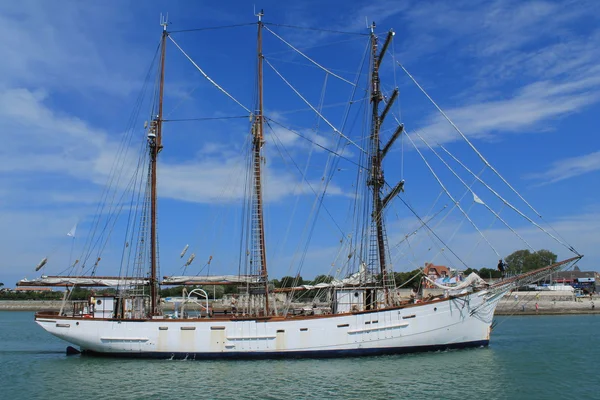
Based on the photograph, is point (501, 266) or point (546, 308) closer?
point (501, 266)

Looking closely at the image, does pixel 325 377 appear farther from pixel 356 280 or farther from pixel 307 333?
pixel 356 280

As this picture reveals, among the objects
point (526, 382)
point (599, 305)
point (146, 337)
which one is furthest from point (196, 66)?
point (599, 305)

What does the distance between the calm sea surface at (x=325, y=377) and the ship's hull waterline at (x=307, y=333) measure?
104 cm

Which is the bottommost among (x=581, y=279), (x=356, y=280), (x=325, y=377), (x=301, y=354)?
(x=325, y=377)

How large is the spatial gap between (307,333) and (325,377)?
21.8ft

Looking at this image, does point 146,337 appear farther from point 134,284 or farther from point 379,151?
point 379,151

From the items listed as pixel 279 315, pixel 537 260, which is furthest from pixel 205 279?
pixel 537 260

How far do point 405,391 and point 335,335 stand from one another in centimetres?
1042

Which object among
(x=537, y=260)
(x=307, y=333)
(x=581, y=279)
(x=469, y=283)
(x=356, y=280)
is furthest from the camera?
(x=581, y=279)

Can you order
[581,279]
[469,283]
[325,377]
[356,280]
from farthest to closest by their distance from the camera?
[581,279] → [356,280] → [469,283] → [325,377]

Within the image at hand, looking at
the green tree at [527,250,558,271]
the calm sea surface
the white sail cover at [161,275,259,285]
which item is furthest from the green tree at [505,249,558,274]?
the white sail cover at [161,275,259,285]

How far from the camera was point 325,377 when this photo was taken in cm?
2862

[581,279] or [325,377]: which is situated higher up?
[581,279]

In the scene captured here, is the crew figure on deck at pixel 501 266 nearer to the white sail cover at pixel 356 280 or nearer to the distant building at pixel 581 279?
the white sail cover at pixel 356 280
